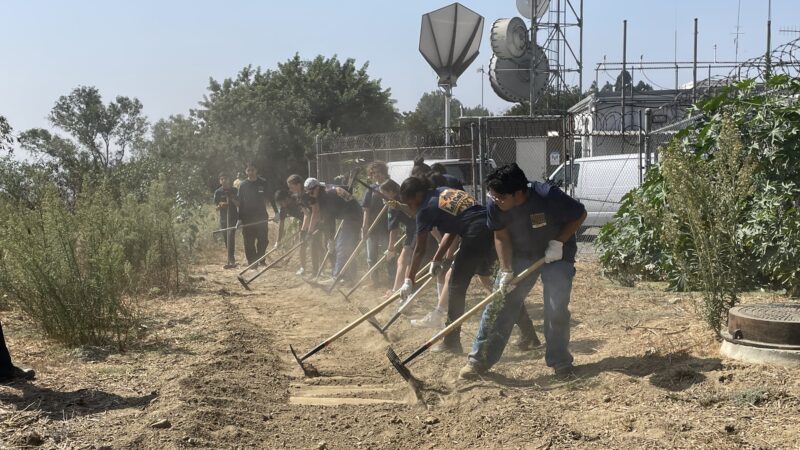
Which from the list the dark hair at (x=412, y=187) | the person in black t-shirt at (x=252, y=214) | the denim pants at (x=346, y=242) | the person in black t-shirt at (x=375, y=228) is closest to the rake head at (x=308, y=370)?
the dark hair at (x=412, y=187)

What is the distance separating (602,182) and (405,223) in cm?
636

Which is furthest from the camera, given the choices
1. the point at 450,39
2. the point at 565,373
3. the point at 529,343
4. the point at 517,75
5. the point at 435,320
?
the point at 517,75

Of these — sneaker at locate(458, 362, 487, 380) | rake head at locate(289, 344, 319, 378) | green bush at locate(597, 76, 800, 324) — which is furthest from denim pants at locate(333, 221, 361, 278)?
sneaker at locate(458, 362, 487, 380)

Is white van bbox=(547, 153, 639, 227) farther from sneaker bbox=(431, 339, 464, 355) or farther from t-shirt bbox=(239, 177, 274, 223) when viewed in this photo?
sneaker bbox=(431, 339, 464, 355)

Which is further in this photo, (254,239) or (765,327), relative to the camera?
(254,239)

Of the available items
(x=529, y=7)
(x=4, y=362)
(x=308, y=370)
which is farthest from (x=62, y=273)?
(x=529, y=7)

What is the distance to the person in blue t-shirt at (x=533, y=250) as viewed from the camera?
575 cm

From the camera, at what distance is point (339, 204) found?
1203 centimetres

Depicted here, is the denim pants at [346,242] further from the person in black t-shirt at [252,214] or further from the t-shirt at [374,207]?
the person in black t-shirt at [252,214]

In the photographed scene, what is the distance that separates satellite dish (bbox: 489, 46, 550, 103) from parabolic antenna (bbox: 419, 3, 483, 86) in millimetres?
3835

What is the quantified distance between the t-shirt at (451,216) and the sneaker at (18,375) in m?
3.20

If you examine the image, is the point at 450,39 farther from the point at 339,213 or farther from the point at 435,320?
the point at 435,320

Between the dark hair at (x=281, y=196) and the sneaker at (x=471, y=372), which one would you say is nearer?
the sneaker at (x=471, y=372)

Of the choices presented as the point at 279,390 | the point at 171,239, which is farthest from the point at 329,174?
the point at 279,390
